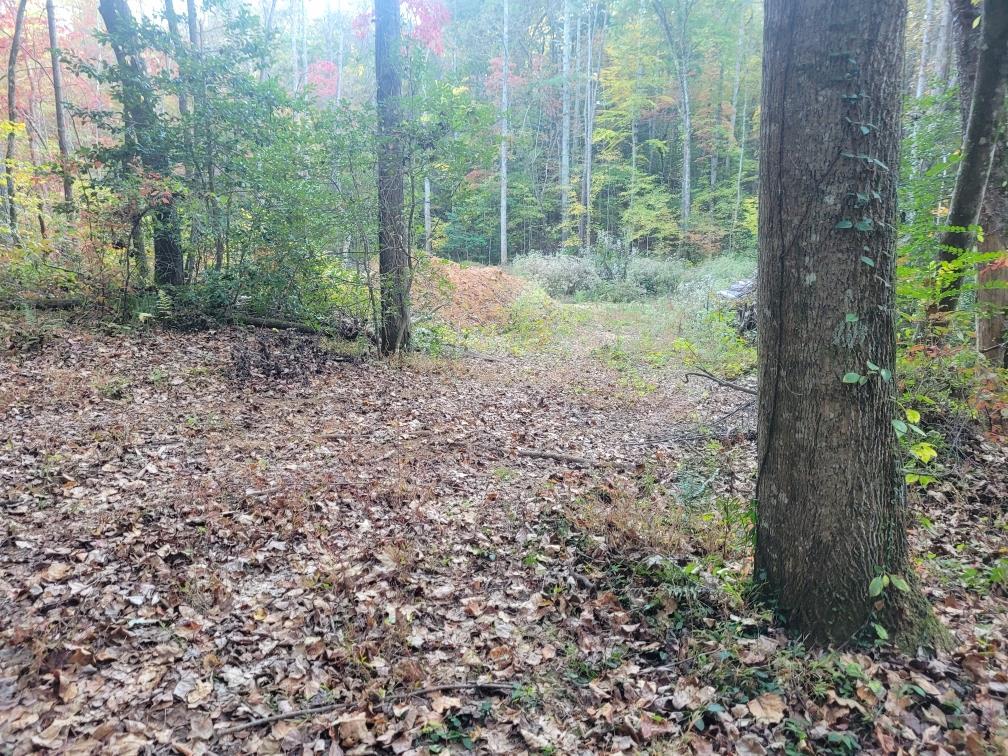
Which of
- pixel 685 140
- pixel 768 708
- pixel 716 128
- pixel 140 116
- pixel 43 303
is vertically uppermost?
pixel 716 128

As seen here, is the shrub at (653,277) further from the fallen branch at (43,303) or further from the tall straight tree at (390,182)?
the fallen branch at (43,303)

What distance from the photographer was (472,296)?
15961 millimetres

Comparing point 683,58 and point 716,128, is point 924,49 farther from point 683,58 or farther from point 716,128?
point 716,128

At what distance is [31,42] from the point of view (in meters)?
17.4

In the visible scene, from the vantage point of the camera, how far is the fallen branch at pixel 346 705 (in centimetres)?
256

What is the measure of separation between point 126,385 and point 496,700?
254 inches

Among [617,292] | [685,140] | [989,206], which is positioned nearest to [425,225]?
[989,206]

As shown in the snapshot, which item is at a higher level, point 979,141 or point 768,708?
point 979,141

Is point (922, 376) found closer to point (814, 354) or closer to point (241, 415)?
point (814, 354)

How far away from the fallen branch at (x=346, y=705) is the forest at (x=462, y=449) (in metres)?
0.02

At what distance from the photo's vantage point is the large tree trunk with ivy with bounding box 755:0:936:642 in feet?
8.27

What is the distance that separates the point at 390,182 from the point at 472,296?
24.2ft

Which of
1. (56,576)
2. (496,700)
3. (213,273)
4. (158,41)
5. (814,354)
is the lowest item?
(496,700)

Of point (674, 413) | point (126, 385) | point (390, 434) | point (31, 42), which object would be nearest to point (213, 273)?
point (126, 385)
